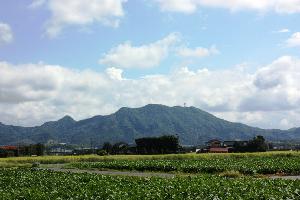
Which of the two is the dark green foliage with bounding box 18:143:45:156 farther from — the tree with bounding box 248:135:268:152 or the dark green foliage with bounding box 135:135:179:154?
the tree with bounding box 248:135:268:152

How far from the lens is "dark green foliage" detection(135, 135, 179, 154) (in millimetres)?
130875

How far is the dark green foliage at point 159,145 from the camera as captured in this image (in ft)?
429

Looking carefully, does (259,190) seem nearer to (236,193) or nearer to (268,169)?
(236,193)

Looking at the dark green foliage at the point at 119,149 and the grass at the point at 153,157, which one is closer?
the grass at the point at 153,157

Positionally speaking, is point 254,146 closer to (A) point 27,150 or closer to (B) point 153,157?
(B) point 153,157

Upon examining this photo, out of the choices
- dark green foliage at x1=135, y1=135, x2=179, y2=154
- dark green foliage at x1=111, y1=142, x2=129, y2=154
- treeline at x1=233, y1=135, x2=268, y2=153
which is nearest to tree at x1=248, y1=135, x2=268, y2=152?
treeline at x1=233, y1=135, x2=268, y2=153

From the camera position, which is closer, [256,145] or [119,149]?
[256,145]

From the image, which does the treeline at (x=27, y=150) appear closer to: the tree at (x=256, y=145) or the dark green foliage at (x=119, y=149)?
the dark green foliage at (x=119, y=149)

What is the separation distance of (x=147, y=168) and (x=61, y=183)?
88.1 ft

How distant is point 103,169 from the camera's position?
63375 mm

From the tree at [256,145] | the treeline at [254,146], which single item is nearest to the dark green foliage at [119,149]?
the treeline at [254,146]

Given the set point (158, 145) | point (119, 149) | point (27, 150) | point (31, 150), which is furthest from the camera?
point (31, 150)

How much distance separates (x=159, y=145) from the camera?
133 m

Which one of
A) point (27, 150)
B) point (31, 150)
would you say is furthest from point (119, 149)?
point (27, 150)
